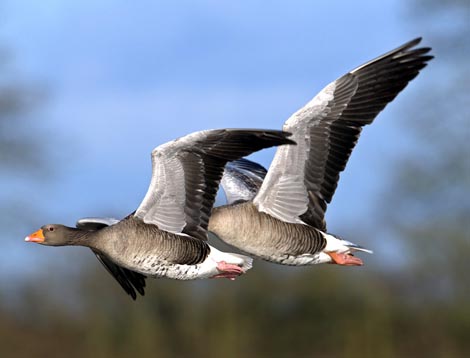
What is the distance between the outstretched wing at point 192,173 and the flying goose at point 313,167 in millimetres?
502

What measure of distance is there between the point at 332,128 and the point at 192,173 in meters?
1.74

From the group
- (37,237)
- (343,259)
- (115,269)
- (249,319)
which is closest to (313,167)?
(343,259)

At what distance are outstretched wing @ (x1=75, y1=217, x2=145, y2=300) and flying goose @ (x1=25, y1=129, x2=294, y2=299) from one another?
551 mm

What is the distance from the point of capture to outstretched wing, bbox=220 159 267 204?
1304 cm

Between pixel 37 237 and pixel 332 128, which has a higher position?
pixel 332 128

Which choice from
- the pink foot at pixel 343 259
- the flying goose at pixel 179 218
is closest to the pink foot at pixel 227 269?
the flying goose at pixel 179 218

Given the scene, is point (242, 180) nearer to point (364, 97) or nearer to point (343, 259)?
point (343, 259)

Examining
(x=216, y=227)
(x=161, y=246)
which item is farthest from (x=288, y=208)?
(x=161, y=246)

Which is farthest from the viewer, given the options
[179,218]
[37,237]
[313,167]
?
[313,167]

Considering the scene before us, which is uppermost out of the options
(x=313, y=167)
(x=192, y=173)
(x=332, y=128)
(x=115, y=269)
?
(x=332, y=128)

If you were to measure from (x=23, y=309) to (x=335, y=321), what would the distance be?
6407 millimetres

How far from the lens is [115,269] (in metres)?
12.9

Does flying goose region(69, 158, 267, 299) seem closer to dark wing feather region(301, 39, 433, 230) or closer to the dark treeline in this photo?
dark wing feather region(301, 39, 433, 230)

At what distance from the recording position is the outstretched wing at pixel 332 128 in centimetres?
1186
